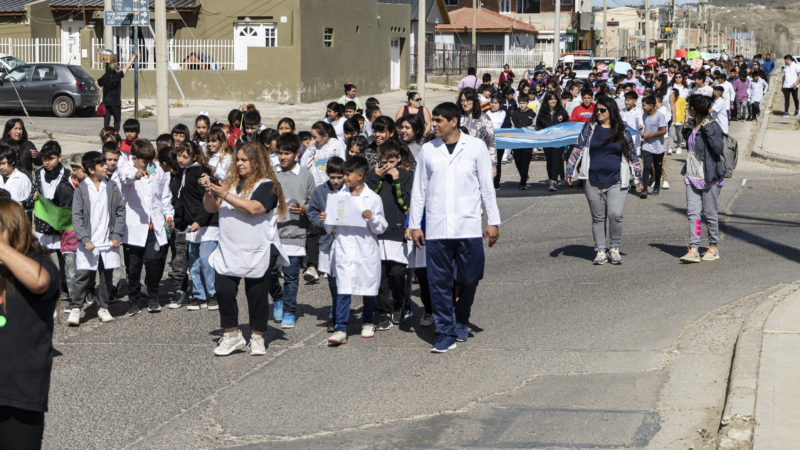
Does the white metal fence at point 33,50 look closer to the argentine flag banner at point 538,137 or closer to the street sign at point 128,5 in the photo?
the street sign at point 128,5

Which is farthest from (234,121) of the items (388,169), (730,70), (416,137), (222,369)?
(730,70)

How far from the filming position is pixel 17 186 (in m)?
9.48

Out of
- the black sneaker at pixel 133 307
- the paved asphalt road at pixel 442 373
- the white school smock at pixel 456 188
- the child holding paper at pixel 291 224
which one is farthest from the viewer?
the black sneaker at pixel 133 307

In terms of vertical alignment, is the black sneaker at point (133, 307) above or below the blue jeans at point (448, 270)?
below

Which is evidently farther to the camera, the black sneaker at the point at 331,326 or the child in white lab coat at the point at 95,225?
the child in white lab coat at the point at 95,225

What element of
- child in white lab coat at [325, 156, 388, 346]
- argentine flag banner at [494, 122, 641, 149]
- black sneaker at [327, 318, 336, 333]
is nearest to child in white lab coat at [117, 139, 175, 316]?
black sneaker at [327, 318, 336, 333]

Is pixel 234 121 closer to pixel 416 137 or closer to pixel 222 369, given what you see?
pixel 416 137

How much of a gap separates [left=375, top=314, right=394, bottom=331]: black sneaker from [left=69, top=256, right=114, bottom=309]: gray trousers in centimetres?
251

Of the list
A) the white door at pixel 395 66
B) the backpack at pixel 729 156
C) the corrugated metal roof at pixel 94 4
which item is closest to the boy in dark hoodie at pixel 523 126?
the backpack at pixel 729 156

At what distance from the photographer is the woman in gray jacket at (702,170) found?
11301 millimetres

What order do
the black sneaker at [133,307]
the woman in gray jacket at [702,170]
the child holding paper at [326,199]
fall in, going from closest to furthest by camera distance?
the child holding paper at [326,199] < the black sneaker at [133,307] < the woman in gray jacket at [702,170]

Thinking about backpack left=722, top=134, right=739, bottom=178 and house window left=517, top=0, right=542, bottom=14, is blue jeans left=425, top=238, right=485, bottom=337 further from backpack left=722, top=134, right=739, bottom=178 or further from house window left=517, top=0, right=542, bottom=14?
house window left=517, top=0, right=542, bottom=14

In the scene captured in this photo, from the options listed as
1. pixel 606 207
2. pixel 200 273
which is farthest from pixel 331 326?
pixel 606 207

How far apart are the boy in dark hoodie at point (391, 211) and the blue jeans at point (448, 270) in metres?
0.59
